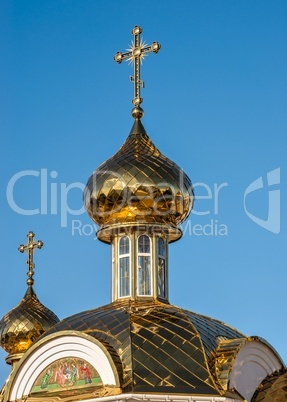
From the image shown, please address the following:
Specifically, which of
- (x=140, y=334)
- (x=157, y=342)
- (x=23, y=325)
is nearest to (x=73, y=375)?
(x=140, y=334)

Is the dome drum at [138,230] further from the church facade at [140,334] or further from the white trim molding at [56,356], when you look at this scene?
the white trim molding at [56,356]

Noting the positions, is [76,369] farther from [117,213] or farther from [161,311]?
[117,213]

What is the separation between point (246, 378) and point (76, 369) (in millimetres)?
2322

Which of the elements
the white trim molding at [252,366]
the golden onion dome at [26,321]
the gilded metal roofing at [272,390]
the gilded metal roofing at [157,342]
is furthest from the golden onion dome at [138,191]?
the golden onion dome at [26,321]

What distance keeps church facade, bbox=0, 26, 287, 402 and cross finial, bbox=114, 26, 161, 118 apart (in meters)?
0.02

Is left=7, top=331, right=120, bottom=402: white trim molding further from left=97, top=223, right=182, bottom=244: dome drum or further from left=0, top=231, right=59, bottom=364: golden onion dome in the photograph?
A: left=0, top=231, right=59, bottom=364: golden onion dome

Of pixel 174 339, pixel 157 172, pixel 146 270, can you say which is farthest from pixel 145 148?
pixel 174 339

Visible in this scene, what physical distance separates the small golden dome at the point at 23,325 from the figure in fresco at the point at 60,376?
17.6ft

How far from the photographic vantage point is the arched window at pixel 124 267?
1731 centimetres

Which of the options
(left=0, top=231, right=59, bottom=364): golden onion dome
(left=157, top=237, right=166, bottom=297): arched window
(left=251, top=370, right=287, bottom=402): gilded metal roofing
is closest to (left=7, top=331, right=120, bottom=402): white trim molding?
(left=251, top=370, right=287, bottom=402): gilded metal roofing

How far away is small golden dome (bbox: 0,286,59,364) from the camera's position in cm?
2094

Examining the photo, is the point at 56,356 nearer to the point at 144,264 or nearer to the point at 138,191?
the point at 144,264

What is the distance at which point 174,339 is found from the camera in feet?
50.3

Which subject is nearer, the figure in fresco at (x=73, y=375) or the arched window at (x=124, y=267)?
the figure in fresco at (x=73, y=375)
